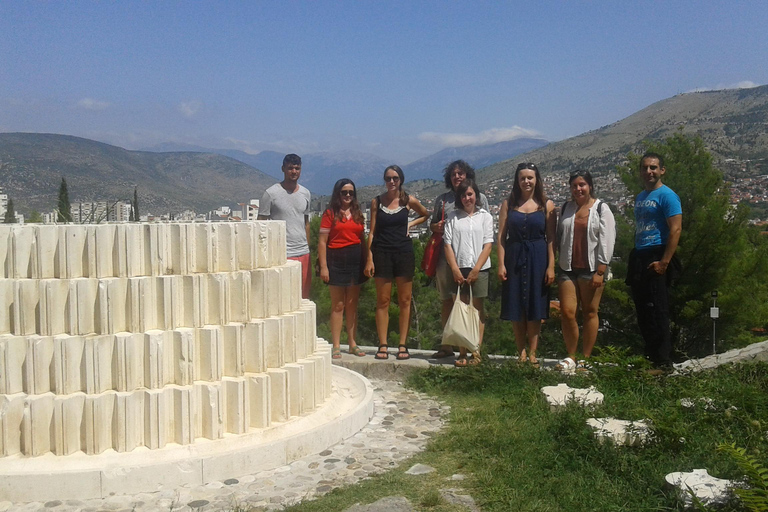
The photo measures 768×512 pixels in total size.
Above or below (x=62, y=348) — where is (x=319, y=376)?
below

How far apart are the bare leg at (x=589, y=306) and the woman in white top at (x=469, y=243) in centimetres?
103

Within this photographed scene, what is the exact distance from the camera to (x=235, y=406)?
4.90 metres

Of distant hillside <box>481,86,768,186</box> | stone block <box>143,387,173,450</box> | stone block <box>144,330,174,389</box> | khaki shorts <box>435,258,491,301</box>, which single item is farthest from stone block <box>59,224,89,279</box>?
distant hillside <box>481,86,768,186</box>

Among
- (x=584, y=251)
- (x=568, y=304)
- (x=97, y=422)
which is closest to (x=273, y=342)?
(x=97, y=422)

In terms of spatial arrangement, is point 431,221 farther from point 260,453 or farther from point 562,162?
point 562,162

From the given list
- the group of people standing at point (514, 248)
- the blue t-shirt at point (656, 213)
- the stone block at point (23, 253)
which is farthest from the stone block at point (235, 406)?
the blue t-shirt at point (656, 213)

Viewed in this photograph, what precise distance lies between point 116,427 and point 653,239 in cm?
511

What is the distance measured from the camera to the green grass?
3.73 metres

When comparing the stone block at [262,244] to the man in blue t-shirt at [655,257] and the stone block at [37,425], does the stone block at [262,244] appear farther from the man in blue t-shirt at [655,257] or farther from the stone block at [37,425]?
the man in blue t-shirt at [655,257]

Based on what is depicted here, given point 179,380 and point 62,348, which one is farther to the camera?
point 179,380

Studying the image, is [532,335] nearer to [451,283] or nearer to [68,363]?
[451,283]

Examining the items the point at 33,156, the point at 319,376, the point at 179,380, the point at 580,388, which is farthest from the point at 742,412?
the point at 33,156

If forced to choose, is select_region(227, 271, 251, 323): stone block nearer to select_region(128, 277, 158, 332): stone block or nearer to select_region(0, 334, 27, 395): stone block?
select_region(128, 277, 158, 332): stone block

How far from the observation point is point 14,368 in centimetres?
441
